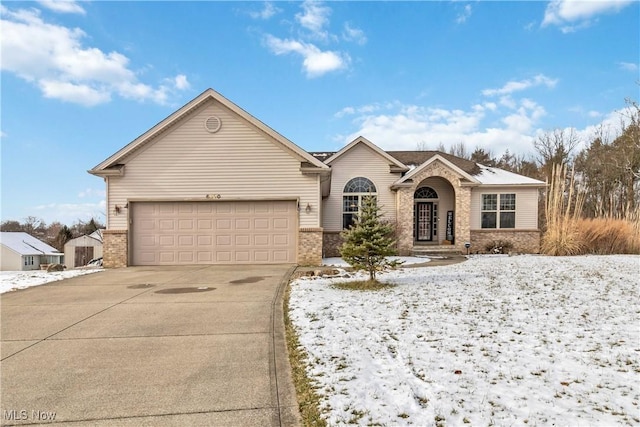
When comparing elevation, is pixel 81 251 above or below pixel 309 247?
below

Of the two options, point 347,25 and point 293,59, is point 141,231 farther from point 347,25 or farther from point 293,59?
point 347,25

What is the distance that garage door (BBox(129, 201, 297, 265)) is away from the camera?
12688 millimetres

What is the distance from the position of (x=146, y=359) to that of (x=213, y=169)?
31.1ft

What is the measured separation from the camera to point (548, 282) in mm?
8312

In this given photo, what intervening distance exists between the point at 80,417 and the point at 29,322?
3966 millimetres

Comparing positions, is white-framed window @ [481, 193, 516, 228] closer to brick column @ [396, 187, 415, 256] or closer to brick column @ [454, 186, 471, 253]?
brick column @ [454, 186, 471, 253]

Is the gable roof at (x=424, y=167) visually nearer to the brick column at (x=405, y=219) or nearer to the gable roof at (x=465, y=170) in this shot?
the gable roof at (x=465, y=170)

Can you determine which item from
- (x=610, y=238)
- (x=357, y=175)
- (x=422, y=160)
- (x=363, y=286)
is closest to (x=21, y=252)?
(x=357, y=175)

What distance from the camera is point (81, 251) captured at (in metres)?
29.2

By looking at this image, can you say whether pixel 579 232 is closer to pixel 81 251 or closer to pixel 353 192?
pixel 353 192

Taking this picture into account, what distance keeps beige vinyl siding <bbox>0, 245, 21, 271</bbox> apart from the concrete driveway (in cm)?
3467

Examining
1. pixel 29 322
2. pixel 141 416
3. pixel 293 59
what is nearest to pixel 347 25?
pixel 293 59

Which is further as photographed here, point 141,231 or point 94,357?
point 141,231

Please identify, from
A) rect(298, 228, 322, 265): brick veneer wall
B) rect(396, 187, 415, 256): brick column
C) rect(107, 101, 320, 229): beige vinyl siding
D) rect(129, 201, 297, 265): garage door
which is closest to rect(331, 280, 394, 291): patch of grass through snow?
rect(298, 228, 322, 265): brick veneer wall
